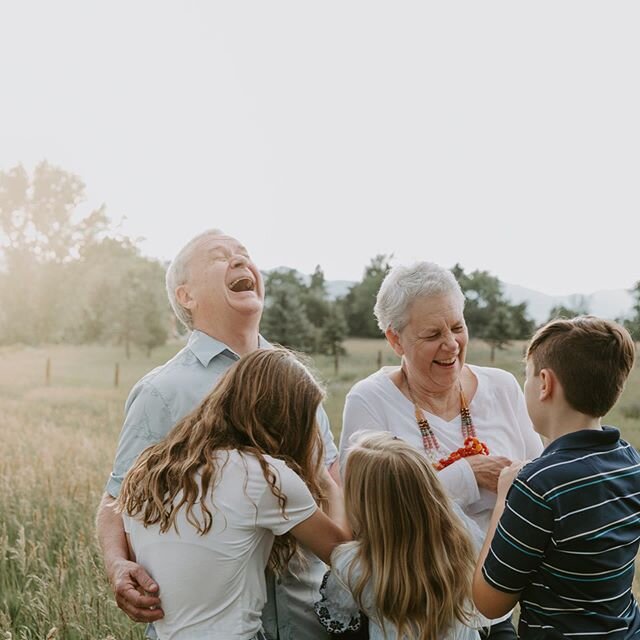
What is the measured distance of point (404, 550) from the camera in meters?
1.94

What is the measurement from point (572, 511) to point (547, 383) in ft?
1.10

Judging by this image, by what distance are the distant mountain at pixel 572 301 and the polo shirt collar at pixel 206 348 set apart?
4951 millimetres

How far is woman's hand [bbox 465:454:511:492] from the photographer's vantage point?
7.42 feet

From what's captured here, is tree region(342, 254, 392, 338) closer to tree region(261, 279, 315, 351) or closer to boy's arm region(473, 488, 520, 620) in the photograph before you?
tree region(261, 279, 315, 351)

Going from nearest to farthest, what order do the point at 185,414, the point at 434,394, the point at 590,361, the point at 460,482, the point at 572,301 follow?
the point at 590,361 → the point at 460,482 → the point at 185,414 → the point at 434,394 → the point at 572,301

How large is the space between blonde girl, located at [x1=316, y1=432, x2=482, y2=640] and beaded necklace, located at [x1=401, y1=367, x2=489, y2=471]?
1.20 ft

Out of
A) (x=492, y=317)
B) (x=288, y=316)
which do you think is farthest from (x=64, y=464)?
(x=492, y=317)

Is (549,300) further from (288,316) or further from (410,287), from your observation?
(410,287)

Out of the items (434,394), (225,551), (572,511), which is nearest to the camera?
(572,511)

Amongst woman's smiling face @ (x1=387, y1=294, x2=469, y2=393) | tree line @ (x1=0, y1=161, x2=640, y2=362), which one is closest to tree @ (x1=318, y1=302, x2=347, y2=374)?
tree line @ (x1=0, y1=161, x2=640, y2=362)

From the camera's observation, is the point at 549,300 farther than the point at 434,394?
Yes

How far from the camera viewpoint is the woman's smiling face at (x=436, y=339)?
247 cm

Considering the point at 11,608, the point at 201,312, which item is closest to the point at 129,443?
the point at 201,312

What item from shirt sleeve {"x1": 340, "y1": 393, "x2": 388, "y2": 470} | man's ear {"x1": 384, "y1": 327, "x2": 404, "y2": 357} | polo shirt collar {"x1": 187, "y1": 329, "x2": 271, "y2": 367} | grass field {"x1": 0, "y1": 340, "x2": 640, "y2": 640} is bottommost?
grass field {"x1": 0, "y1": 340, "x2": 640, "y2": 640}
